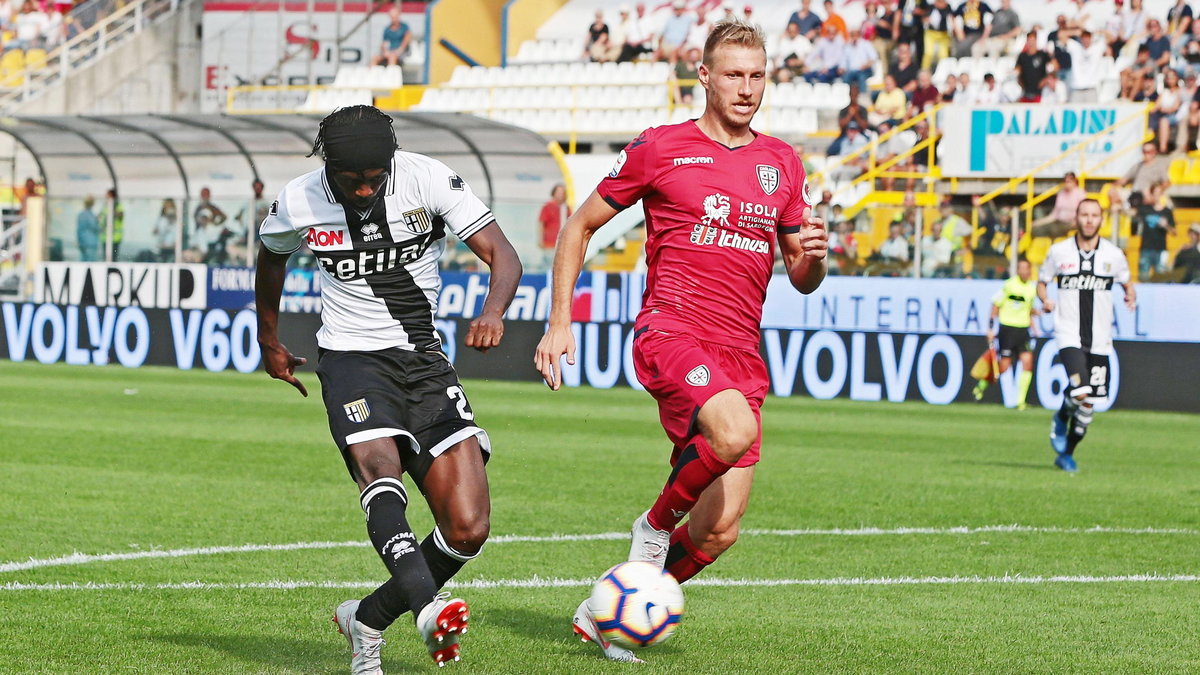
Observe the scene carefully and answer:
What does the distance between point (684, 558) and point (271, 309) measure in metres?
1.70

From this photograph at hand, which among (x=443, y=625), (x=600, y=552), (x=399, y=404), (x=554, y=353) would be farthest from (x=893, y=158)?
(x=443, y=625)

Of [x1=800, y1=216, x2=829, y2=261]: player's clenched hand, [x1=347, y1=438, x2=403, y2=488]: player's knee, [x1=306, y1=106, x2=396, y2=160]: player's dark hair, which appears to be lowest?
[x1=347, y1=438, x2=403, y2=488]: player's knee

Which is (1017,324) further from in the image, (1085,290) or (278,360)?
(278,360)

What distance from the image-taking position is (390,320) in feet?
19.5

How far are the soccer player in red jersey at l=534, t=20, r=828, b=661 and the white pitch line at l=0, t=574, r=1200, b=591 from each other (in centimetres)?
143

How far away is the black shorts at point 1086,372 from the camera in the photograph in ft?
44.3

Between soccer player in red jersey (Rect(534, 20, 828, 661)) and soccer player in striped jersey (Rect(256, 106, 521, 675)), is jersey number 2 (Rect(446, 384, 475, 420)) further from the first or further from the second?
soccer player in red jersey (Rect(534, 20, 828, 661))

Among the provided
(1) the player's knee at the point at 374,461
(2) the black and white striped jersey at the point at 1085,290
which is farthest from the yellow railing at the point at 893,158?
(1) the player's knee at the point at 374,461

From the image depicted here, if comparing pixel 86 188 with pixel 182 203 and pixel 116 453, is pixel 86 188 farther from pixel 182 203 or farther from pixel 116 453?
pixel 116 453

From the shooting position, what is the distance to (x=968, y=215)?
22.0 m

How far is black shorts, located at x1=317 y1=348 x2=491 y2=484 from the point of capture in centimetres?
571

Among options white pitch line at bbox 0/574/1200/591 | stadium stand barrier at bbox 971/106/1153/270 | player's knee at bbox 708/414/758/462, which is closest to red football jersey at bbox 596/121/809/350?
player's knee at bbox 708/414/758/462

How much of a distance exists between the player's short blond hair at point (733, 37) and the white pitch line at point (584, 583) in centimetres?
251

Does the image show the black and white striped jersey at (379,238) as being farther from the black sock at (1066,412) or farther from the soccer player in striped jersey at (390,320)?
the black sock at (1066,412)
